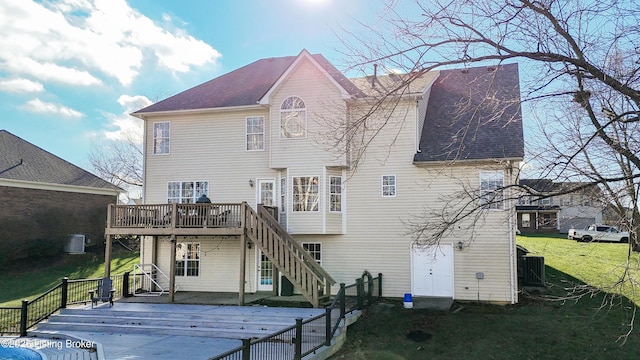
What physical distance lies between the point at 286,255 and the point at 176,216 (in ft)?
14.4

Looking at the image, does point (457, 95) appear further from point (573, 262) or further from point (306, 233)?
point (573, 262)

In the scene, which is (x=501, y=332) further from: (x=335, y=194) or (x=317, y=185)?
(x=317, y=185)

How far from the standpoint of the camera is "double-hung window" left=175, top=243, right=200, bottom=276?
18.6 m

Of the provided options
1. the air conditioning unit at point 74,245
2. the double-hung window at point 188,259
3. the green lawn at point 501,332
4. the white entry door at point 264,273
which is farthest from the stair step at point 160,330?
the air conditioning unit at point 74,245

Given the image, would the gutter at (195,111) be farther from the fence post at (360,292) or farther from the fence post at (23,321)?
the fence post at (23,321)

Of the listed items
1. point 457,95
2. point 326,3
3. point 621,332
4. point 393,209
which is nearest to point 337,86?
point 393,209

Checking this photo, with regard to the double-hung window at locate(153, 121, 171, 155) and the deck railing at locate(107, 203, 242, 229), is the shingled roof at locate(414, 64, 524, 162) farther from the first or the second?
the double-hung window at locate(153, 121, 171, 155)

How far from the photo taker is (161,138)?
19.4 m

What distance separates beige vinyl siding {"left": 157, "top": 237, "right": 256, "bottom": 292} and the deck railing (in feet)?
6.12

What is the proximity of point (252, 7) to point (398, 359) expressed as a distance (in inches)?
358

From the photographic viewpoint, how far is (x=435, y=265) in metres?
16.5

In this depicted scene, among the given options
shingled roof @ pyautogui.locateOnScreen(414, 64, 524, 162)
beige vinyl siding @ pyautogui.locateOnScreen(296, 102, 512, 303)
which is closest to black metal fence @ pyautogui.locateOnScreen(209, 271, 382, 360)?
beige vinyl siding @ pyautogui.locateOnScreen(296, 102, 512, 303)

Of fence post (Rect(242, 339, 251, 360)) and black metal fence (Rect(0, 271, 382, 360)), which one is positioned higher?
fence post (Rect(242, 339, 251, 360))

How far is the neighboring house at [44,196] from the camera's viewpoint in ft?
76.3
